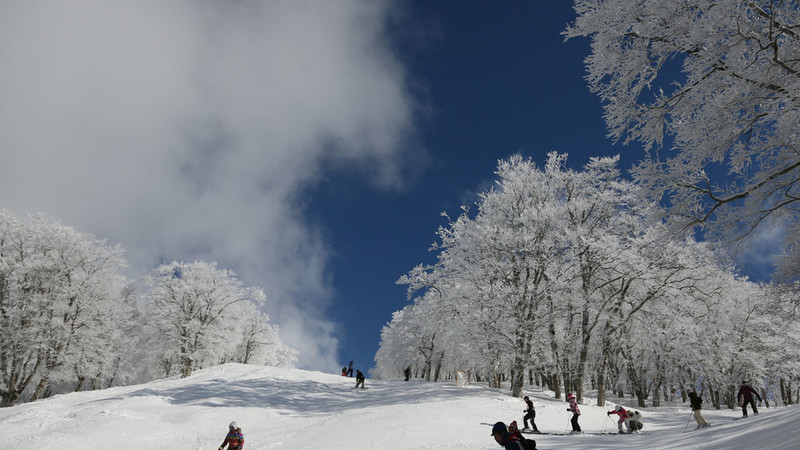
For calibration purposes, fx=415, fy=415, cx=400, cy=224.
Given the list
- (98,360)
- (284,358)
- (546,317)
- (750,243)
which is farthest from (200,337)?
(284,358)

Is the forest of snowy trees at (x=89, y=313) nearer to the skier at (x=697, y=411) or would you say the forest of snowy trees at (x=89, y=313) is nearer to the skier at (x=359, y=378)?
the skier at (x=359, y=378)

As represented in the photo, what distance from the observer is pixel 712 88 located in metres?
8.24

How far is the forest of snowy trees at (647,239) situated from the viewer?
26.2 feet

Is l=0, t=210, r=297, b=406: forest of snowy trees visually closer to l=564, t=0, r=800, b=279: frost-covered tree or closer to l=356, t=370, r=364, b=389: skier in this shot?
l=356, t=370, r=364, b=389: skier

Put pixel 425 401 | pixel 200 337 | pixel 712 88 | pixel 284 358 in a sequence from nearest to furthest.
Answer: pixel 712 88, pixel 425 401, pixel 200 337, pixel 284 358

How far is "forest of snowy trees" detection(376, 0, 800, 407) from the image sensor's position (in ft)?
26.2

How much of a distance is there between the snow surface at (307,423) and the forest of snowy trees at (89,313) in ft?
31.2

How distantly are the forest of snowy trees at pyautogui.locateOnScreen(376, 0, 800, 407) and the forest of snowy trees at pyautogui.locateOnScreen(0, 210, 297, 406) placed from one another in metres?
27.1

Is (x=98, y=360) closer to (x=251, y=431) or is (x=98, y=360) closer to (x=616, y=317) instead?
(x=251, y=431)

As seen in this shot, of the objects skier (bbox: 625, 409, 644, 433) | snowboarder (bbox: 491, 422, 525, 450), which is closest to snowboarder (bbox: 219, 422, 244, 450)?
snowboarder (bbox: 491, 422, 525, 450)

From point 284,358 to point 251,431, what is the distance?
264 ft

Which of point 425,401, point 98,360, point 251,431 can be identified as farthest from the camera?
point 98,360

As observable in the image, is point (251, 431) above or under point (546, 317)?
under

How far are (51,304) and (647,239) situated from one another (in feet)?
140
